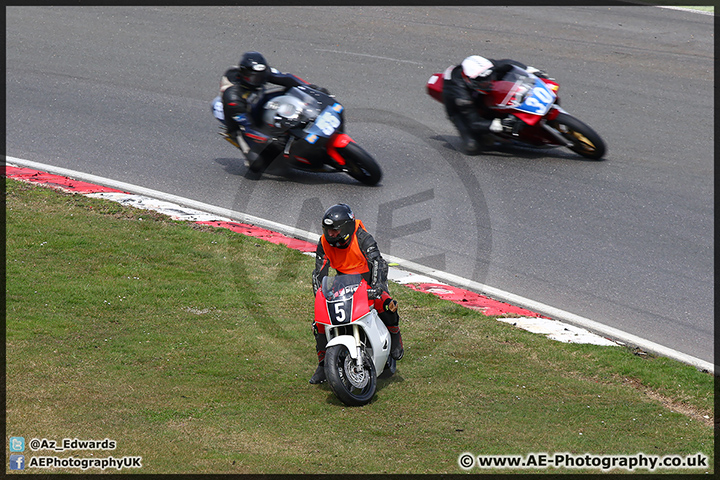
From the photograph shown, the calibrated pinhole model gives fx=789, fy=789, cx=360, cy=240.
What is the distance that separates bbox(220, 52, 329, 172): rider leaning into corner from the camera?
→ 12.0 meters

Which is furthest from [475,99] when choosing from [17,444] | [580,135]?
[17,444]

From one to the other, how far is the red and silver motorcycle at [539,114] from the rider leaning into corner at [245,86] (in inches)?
122

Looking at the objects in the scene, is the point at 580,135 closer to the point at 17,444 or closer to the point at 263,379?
the point at 263,379

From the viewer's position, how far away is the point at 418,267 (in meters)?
9.95

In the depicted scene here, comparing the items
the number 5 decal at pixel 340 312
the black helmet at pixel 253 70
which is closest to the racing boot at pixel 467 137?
the black helmet at pixel 253 70

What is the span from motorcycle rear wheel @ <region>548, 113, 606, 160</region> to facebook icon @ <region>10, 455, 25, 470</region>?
391 inches

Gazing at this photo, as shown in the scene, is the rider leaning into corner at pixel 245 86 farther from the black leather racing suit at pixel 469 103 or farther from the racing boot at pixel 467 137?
the racing boot at pixel 467 137

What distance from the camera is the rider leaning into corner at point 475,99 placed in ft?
42.4

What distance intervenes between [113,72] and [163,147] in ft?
13.4

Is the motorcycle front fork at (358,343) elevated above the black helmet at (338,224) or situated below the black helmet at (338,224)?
below

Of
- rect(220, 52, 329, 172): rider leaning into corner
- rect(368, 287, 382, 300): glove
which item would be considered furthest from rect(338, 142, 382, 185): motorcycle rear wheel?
rect(368, 287, 382, 300): glove

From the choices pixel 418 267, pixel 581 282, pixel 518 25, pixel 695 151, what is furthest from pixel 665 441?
pixel 518 25

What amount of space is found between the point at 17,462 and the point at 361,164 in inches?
300
